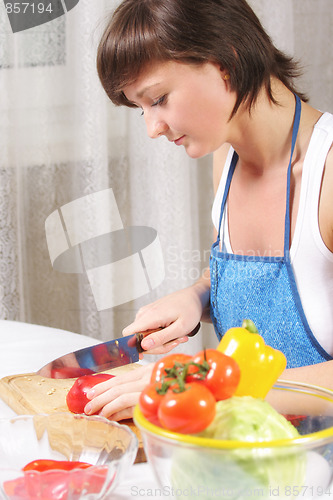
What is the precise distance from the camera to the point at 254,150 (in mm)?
1258

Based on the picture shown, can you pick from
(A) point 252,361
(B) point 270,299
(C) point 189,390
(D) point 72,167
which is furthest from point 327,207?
(D) point 72,167

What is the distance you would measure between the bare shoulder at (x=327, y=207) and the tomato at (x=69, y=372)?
1.57 feet

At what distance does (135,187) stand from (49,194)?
1.04 ft

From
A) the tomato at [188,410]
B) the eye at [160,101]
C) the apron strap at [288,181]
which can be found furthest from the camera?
the apron strap at [288,181]

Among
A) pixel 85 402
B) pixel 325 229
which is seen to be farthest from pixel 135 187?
pixel 85 402

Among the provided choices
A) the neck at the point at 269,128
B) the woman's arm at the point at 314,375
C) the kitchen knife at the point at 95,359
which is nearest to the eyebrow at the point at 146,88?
the neck at the point at 269,128

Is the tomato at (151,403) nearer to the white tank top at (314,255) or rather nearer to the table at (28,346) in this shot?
the table at (28,346)

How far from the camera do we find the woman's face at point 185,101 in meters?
1.04

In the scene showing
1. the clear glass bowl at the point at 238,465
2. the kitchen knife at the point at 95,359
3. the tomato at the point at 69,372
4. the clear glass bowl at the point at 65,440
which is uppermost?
the clear glass bowl at the point at 238,465

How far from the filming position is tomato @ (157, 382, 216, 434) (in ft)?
1.59

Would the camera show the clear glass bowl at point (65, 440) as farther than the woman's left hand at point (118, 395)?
No

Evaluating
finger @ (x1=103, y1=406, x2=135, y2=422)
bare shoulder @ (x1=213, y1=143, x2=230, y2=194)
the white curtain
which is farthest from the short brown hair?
the white curtain

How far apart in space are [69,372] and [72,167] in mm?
1208

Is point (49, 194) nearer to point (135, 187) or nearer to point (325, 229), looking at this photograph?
point (135, 187)
